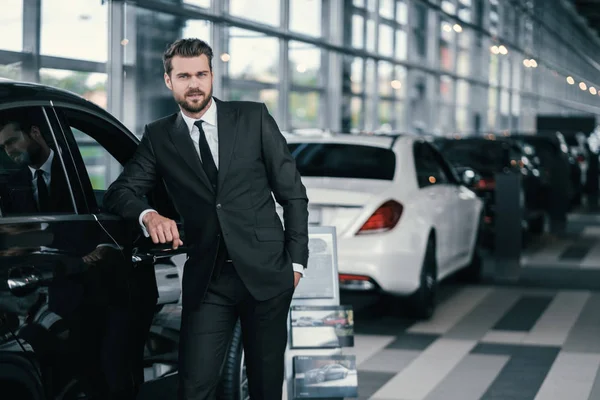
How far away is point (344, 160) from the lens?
31.4ft

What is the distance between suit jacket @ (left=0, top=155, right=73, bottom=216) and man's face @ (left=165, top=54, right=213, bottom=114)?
493 mm

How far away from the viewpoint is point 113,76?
11.0 m

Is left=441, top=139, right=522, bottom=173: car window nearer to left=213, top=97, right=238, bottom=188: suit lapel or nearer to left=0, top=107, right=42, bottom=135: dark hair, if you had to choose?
left=213, top=97, right=238, bottom=188: suit lapel

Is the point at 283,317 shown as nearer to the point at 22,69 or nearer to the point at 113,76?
the point at 22,69

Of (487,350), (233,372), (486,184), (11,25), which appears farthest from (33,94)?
(486,184)

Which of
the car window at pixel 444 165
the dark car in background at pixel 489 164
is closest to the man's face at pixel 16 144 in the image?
the car window at pixel 444 165

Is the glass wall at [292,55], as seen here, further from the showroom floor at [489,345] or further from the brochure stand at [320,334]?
the brochure stand at [320,334]

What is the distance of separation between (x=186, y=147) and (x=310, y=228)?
1917 mm

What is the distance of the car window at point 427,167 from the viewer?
32.2 ft

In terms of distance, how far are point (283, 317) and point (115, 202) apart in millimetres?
746

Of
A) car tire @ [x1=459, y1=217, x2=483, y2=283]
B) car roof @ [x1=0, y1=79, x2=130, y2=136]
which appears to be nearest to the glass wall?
car tire @ [x1=459, y1=217, x2=483, y2=283]

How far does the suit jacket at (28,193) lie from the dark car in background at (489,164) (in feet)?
31.6

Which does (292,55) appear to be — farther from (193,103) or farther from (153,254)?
(193,103)

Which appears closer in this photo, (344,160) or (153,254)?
(153,254)
